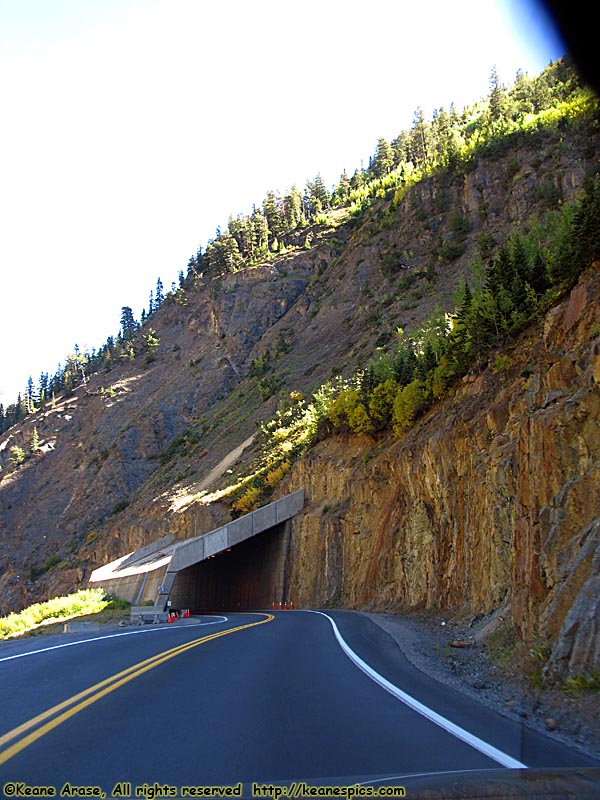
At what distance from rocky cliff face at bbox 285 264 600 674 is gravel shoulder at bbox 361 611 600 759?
54cm

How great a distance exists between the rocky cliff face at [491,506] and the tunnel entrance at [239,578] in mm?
2747

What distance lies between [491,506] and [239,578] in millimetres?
31507

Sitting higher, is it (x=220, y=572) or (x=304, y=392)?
(x=304, y=392)

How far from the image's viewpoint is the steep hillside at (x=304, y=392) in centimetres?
2488

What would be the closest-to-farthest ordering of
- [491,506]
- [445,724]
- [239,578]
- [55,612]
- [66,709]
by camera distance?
[445,724] → [66,709] → [491,506] → [55,612] → [239,578]

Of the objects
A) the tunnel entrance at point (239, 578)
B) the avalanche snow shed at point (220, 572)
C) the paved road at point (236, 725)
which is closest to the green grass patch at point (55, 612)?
the avalanche snow shed at point (220, 572)

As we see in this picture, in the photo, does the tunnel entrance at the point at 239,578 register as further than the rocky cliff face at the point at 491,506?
Yes

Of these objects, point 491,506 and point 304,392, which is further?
point 304,392

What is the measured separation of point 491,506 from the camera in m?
18.5

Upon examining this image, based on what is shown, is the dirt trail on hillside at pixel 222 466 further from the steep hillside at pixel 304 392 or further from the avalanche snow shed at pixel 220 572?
the avalanche snow shed at pixel 220 572

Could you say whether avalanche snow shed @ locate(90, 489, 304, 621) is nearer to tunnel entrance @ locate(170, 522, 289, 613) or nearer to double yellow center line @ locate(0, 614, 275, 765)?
tunnel entrance @ locate(170, 522, 289, 613)

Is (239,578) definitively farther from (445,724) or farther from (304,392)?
(445,724)

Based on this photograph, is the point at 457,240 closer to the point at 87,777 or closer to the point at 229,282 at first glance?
the point at 229,282

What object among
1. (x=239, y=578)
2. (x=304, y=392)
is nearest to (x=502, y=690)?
(x=239, y=578)
